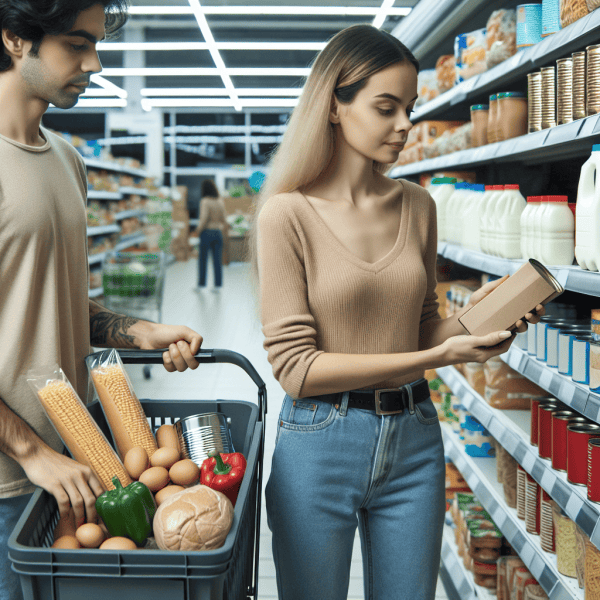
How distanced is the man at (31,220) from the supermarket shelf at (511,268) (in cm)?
115

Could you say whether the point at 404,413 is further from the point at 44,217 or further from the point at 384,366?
the point at 44,217

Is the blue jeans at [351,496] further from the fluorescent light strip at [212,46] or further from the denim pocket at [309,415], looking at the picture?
the fluorescent light strip at [212,46]

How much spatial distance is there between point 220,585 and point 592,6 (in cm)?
153

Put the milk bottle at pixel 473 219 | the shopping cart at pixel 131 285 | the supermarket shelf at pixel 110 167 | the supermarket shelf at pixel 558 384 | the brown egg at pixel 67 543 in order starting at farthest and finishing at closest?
1. the supermarket shelf at pixel 110 167
2. the shopping cart at pixel 131 285
3. the milk bottle at pixel 473 219
4. the supermarket shelf at pixel 558 384
5. the brown egg at pixel 67 543

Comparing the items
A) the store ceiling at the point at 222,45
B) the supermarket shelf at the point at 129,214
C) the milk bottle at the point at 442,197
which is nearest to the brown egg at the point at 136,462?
the milk bottle at the point at 442,197

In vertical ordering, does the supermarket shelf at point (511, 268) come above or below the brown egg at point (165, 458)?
above

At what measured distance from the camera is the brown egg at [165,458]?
4.00 feet

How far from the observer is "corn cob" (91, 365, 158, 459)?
1.32 meters

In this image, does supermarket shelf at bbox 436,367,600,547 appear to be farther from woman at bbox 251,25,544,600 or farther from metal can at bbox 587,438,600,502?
woman at bbox 251,25,544,600

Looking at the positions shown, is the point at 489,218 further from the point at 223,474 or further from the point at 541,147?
the point at 223,474

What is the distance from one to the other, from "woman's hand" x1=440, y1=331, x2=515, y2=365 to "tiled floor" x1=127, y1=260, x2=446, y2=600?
66 cm

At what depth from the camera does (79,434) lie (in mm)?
1185

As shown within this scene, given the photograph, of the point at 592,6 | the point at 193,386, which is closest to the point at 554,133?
the point at 592,6

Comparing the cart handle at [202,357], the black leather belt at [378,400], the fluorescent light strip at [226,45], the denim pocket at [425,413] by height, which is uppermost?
the fluorescent light strip at [226,45]
